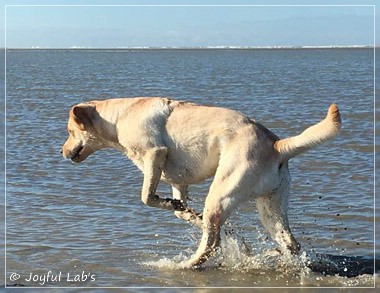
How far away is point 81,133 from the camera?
8641mm

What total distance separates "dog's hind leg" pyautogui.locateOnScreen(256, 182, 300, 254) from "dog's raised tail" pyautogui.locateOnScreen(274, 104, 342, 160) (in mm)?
337

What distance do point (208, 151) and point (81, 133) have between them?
1.47 metres

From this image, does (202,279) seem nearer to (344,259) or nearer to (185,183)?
(185,183)

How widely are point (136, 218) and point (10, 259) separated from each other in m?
2.01

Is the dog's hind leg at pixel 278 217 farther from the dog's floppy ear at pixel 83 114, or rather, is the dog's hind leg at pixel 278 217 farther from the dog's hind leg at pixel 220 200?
the dog's floppy ear at pixel 83 114

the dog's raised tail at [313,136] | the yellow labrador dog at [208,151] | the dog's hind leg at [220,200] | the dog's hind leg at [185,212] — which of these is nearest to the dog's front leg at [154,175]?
the yellow labrador dog at [208,151]

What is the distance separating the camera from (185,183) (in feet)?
27.2

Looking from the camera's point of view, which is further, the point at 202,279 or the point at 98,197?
the point at 98,197

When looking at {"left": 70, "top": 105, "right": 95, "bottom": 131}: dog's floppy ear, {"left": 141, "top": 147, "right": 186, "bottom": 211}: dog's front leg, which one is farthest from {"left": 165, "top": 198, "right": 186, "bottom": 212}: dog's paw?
{"left": 70, "top": 105, "right": 95, "bottom": 131}: dog's floppy ear

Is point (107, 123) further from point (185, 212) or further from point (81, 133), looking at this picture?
point (185, 212)

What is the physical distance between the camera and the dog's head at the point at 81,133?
845 centimetres

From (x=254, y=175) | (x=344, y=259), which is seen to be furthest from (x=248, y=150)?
(x=344, y=259)

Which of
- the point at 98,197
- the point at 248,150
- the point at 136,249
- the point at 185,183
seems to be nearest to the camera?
the point at 248,150

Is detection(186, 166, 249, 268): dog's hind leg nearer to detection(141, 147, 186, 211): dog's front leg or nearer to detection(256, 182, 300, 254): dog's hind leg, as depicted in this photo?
detection(256, 182, 300, 254): dog's hind leg
